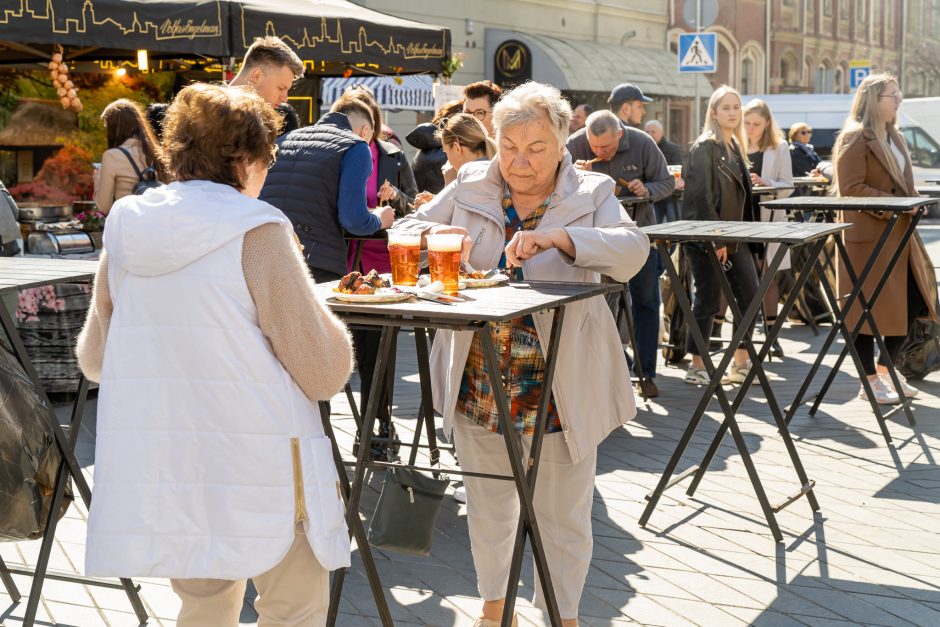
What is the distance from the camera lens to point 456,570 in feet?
14.4

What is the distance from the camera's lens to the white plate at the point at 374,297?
3.07 metres

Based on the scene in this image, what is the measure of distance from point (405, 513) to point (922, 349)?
5.01 meters

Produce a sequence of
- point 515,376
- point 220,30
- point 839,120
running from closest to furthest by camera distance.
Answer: point 515,376 → point 220,30 → point 839,120

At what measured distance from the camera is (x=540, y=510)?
144 inches

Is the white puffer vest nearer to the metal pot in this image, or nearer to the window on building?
the metal pot

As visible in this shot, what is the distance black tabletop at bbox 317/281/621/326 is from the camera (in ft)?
9.52

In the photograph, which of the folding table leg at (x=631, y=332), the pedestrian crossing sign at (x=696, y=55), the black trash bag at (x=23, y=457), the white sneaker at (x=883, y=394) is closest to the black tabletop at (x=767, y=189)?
the folding table leg at (x=631, y=332)

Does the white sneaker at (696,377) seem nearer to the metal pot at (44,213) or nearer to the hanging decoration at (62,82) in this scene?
the metal pot at (44,213)

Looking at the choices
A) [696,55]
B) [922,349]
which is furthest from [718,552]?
[696,55]

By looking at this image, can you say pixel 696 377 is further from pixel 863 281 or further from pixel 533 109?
pixel 533 109

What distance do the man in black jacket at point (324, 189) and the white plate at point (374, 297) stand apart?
6.88 feet

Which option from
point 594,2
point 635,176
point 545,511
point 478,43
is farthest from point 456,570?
point 594,2

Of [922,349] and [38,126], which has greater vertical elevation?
[38,126]

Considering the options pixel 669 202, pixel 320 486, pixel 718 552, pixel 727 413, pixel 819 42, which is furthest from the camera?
pixel 819 42
